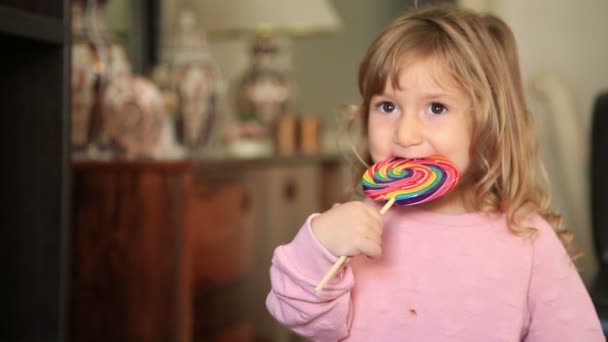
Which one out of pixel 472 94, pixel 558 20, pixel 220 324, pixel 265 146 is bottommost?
pixel 220 324

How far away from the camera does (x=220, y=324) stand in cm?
202

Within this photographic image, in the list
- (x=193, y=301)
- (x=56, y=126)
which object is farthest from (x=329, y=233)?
(x=193, y=301)

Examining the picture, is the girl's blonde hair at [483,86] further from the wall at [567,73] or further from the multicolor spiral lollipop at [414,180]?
the wall at [567,73]

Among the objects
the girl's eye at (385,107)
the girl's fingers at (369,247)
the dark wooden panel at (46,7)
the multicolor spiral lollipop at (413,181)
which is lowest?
the girl's fingers at (369,247)

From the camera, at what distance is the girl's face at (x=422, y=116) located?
41.1 inches

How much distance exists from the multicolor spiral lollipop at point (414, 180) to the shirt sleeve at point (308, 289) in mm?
103

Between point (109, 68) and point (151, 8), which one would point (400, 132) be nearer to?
point (109, 68)

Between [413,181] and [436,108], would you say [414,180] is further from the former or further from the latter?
[436,108]

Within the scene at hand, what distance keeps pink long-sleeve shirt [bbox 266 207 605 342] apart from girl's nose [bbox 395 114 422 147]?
0.39ft

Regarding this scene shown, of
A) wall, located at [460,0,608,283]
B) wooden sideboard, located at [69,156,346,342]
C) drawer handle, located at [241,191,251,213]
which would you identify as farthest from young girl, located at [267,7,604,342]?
drawer handle, located at [241,191,251,213]

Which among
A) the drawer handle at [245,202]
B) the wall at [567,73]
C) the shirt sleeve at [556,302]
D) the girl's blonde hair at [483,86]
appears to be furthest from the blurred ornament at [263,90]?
the shirt sleeve at [556,302]

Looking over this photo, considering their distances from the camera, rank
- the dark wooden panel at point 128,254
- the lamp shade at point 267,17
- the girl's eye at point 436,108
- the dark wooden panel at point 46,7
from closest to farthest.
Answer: the girl's eye at point 436,108
the dark wooden panel at point 46,7
the dark wooden panel at point 128,254
the lamp shade at point 267,17

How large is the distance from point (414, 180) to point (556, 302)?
0.25 meters

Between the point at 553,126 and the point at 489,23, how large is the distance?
1.05m
